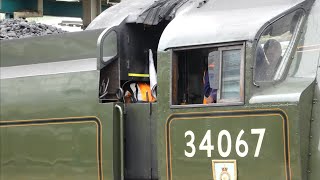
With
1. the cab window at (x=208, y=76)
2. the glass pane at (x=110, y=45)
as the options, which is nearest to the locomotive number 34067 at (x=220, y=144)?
the cab window at (x=208, y=76)

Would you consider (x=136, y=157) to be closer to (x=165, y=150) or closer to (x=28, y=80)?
(x=165, y=150)

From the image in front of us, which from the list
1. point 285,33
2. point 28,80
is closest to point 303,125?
point 285,33

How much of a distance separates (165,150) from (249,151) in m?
0.89

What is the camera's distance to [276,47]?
17.1 ft

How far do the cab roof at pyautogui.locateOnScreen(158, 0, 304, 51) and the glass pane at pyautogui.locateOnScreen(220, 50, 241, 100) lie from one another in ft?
0.48

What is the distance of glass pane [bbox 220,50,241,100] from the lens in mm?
5199

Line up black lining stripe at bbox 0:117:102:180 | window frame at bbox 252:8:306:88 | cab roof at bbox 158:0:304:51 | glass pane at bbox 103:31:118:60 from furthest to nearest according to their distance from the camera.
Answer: glass pane at bbox 103:31:118:60 → black lining stripe at bbox 0:117:102:180 → cab roof at bbox 158:0:304:51 → window frame at bbox 252:8:306:88

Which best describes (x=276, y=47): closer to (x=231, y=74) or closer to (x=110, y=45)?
(x=231, y=74)

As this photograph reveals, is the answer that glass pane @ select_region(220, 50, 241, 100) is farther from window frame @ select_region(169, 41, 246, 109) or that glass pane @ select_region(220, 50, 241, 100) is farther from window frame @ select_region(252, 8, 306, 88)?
window frame @ select_region(252, 8, 306, 88)

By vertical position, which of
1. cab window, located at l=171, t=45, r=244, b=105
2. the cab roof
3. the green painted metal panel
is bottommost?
the green painted metal panel

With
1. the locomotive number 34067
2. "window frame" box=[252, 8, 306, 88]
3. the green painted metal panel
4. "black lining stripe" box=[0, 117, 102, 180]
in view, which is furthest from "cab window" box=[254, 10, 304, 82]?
"black lining stripe" box=[0, 117, 102, 180]

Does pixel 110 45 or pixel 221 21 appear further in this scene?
pixel 110 45

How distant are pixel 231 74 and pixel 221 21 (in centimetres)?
55

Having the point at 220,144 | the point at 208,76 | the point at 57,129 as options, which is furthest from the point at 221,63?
the point at 57,129
